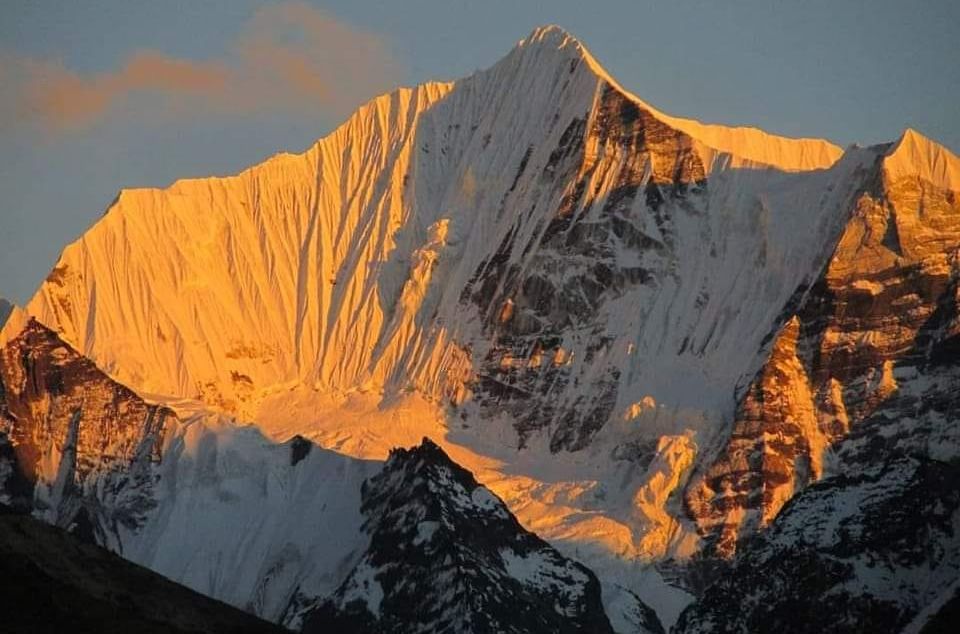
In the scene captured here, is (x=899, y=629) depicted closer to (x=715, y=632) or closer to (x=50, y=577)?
(x=715, y=632)

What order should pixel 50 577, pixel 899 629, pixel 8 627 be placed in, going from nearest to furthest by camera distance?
pixel 8 627, pixel 50 577, pixel 899 629

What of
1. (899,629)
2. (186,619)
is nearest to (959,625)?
(899,629)

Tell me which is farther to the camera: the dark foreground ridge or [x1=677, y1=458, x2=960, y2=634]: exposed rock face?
[x1=677, y1=458, x2=960, y2=634]: exposed rock face

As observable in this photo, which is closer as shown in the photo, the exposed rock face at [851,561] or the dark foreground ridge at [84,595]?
the dark foreground ridge at [84,595]

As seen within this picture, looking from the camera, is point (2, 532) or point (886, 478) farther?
point (886, 478)

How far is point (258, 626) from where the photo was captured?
155 meters

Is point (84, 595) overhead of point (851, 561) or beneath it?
beneath

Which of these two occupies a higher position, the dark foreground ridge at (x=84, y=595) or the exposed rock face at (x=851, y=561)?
the exposed rock face at (x=851, y=561)

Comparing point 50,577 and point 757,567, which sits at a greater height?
point 757,567

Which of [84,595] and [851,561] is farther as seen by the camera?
[851,561]

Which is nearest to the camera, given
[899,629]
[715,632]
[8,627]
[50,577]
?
[8,627]

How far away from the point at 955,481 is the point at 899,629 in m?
19.0

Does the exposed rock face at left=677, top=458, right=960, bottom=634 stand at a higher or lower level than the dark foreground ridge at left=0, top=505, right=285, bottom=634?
higher

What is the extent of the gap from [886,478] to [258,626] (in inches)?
1547
